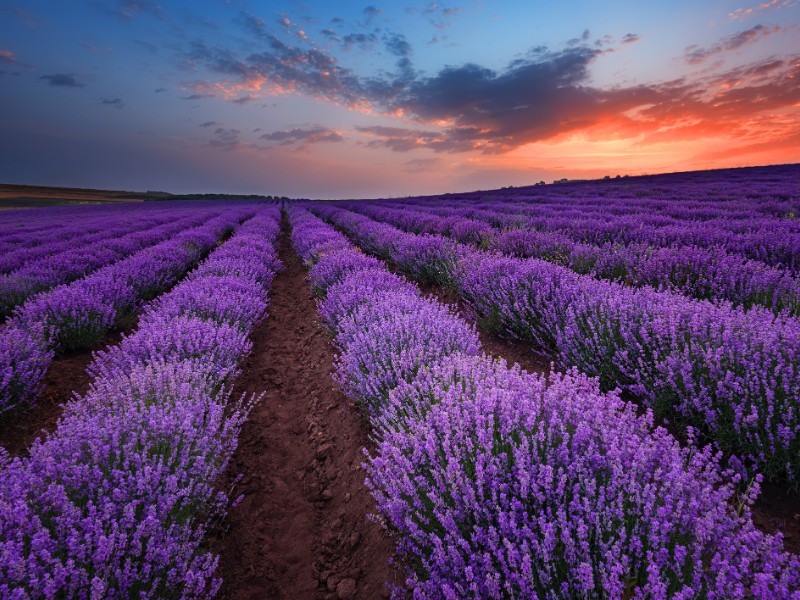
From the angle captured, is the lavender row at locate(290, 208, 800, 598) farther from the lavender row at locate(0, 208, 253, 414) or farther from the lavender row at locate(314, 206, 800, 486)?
the lavender row at locate(0, 208, 253, 414)

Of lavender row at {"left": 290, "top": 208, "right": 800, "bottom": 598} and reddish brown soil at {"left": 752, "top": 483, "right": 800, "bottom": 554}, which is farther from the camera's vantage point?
reddish brown soil at {"left": 752, "top": 483, "right": 800, "bottom": 554}

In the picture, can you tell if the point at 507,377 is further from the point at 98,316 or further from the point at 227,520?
the point at 98,316

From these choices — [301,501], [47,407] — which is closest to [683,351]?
[301,501]

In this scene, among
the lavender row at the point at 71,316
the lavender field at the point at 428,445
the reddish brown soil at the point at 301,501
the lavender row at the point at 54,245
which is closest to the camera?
the lavender field at the point at 428,445

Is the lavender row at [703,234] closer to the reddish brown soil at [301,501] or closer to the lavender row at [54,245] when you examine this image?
the reddish brown soil at [301,501]

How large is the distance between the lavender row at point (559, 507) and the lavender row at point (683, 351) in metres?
0.39

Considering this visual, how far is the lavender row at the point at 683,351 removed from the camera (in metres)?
2.05

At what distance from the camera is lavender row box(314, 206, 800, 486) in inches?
80.8

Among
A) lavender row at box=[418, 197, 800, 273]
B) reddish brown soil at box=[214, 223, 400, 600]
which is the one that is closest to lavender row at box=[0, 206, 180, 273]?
reddish brown soil at box=[214, 223, 400, 600]

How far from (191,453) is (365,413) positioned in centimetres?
120

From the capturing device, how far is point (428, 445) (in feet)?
5.57

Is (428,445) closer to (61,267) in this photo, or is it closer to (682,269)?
(682,269)

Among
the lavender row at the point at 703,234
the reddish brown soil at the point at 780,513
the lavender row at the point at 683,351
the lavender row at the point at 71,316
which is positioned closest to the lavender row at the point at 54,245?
the lavender row at the point at 71,316

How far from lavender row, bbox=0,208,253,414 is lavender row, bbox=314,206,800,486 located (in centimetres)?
418
